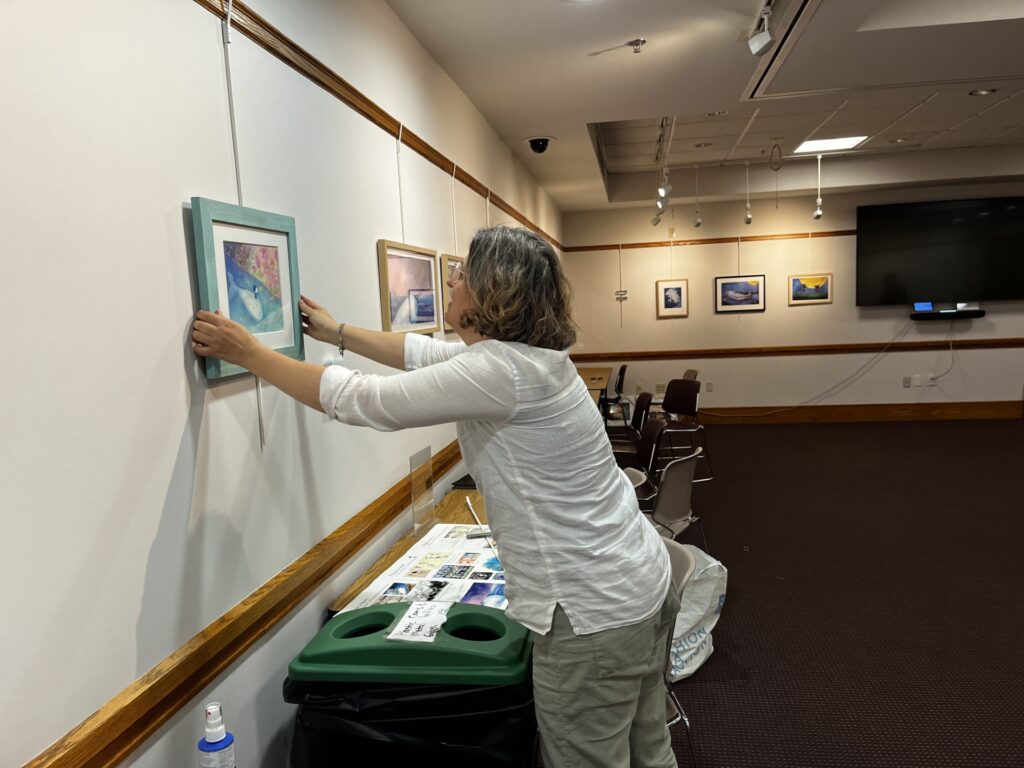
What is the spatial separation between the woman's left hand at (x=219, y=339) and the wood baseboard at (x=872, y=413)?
316 inches

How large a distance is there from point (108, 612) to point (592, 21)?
2.82 metres

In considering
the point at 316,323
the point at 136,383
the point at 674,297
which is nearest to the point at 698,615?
the point at 316,323

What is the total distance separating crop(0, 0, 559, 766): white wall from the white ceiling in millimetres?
1285

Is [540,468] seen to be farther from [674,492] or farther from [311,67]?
[674,492]

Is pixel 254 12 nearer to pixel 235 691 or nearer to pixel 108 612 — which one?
pixel 108 612

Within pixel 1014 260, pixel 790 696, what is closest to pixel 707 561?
pixel 790 696

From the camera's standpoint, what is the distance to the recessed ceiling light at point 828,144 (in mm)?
6531

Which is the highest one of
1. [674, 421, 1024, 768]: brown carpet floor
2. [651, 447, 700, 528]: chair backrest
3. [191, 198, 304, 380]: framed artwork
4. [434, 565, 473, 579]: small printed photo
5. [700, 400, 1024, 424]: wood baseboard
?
[191, 198, 304, 380]: framed artwork

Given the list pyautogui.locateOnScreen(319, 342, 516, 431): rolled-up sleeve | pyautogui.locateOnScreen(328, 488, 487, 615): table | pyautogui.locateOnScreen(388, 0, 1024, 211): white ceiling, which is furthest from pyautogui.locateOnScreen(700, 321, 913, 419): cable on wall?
pyautogui.locateOnScreen(319, 342, 516, 431): rolled-up sleeve

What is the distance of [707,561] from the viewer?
301 centimetres

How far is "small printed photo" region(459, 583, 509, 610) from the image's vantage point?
1.77 m

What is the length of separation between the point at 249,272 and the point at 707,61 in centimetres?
294

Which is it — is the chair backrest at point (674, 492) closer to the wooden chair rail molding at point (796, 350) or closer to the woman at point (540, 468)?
the woman at point (540, 468)

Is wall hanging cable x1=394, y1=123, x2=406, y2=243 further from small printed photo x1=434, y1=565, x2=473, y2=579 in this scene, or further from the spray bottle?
the spray bottle
